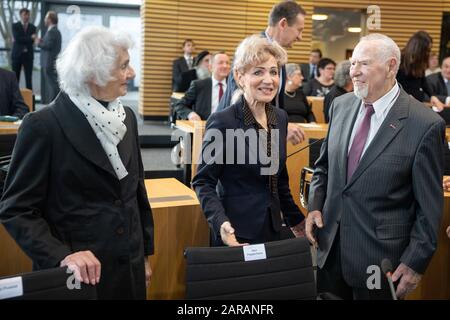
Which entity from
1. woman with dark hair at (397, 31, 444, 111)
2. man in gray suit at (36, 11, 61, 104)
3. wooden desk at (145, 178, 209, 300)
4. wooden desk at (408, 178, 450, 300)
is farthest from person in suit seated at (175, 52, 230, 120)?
man in gray suit at (36, 11, 61, 104)

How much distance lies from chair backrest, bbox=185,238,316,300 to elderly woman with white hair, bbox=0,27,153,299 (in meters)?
0.29

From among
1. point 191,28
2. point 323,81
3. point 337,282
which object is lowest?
point 337,282

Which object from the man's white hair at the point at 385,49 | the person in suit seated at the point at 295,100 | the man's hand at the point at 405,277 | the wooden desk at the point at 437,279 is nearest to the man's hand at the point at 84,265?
the man's hand at the point at 405,277

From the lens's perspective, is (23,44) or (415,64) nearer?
(415,64)

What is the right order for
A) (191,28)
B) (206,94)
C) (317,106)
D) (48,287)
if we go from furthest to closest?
(191,28), (317,106), (206,94), (48,287)

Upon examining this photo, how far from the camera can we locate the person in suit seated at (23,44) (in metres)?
10.7

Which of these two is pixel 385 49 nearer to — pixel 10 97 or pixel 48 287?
pixel 48 287

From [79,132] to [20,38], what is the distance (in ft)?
33.4

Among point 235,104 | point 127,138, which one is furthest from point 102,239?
point 235,104

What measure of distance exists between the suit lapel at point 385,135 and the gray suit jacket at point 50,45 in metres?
9.18

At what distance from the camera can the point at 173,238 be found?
2.77m

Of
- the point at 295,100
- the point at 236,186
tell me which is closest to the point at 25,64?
the point at 295,100

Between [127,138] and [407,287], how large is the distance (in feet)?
4.37

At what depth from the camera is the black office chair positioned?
149cm
